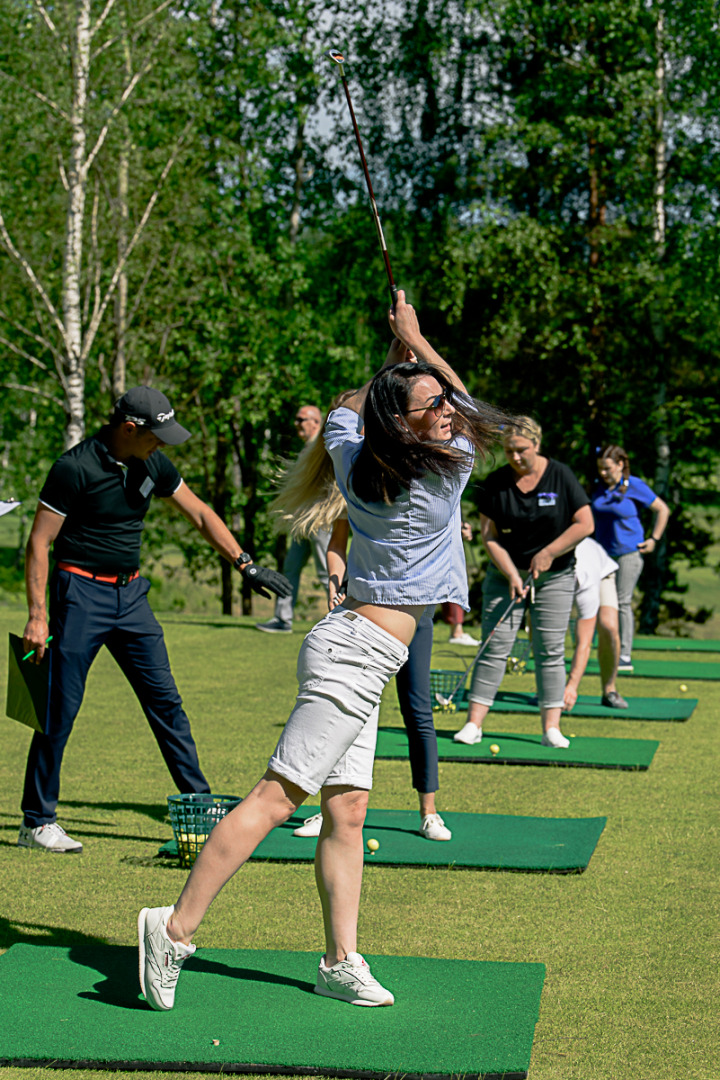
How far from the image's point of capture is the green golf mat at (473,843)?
5246 mm

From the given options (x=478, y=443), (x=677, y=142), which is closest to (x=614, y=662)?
(x=478, y=443)

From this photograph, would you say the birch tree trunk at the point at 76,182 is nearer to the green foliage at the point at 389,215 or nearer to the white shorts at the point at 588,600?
the green foliage at the point at 389,215

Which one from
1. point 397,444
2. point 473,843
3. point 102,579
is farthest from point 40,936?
point 397,444

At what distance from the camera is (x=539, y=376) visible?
23.5 meters

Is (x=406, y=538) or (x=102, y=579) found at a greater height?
(x=406, y=538)

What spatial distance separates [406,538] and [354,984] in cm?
134

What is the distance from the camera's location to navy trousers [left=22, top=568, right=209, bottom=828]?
5.34 m

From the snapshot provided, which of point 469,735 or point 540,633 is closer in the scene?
point 540,633

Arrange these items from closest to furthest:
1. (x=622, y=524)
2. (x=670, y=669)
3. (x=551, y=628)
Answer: (x=551, y=628)
(x=622, y=524)
(x=670, y=669)

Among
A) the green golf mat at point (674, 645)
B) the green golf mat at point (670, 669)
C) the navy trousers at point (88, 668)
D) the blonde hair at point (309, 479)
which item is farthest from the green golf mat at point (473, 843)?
the green golf mat at point (674, 645)

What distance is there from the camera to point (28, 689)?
5.29 meters

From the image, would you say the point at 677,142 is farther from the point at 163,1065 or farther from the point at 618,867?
the point at 163,1065

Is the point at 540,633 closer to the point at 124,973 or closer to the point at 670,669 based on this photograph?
the point at 124,973

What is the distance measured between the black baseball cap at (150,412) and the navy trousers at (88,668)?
0.76 m
